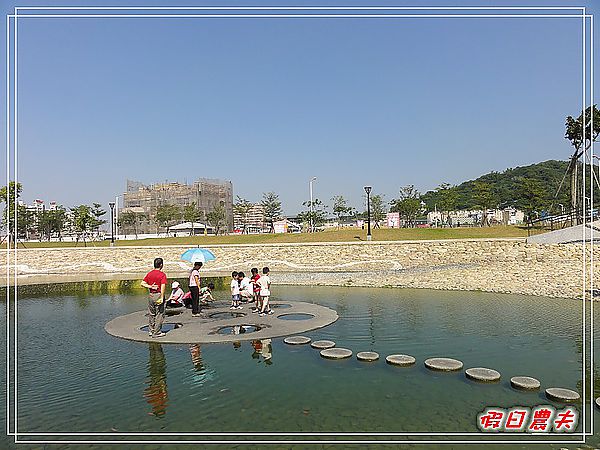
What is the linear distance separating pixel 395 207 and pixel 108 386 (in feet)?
246

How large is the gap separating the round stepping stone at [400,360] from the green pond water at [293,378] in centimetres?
17

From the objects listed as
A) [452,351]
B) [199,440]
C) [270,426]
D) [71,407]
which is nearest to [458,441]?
[270,426]

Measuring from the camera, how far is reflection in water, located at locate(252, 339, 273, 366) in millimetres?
8852

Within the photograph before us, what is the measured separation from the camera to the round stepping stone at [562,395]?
21.6 feet

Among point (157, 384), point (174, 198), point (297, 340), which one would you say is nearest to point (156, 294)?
point (157, 384)

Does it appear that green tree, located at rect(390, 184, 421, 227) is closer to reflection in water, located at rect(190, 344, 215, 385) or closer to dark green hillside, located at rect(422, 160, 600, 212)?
dark green hillside, located at rect(422, 160, 600, 212)

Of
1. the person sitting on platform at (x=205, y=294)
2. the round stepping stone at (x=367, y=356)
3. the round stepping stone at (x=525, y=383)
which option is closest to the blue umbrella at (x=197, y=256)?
the person sitting on platform at (x=205, y=294)

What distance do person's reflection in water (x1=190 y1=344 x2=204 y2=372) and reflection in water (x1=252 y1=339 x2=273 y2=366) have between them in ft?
3.59

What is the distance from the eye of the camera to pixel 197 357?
8953mm

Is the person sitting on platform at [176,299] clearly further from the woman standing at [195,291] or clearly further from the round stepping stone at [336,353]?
the round stepping stone at [336,353]

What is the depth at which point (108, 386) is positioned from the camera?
7.44 meters

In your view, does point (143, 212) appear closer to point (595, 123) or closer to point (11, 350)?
point (595, 123)

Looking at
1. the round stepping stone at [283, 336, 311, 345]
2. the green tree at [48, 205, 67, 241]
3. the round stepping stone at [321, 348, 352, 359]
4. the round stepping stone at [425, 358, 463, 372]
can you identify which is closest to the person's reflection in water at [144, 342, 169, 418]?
the round stepping stone at [283, 336, 311, 345]

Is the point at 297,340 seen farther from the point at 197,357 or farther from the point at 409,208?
the point at 409,208
